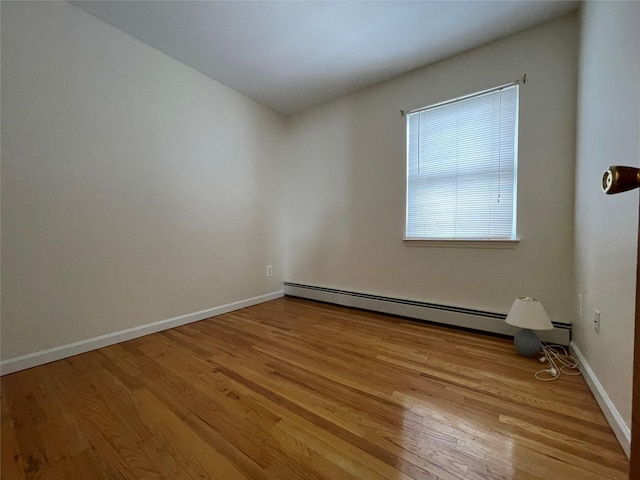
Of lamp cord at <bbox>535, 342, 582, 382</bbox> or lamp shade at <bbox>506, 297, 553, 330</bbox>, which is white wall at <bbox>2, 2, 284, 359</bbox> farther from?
lamp cord at <bbox>535, 342, 582, 382</bbox>

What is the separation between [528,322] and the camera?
1678mm

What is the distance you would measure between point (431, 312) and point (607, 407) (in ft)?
4.19

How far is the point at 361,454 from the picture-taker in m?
0.96

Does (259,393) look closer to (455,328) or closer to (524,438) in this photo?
(524,438)

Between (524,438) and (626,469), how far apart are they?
0.92ft

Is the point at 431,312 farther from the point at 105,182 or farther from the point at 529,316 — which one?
the point at 105,182

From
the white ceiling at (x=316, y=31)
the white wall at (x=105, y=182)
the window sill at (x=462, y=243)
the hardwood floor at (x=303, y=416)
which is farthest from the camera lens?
the window sill at (x=462, y=243)

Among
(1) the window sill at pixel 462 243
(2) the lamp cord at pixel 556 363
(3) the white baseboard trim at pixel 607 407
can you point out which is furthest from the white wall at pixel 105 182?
(3) the white baseboard trim at pixel 607 407

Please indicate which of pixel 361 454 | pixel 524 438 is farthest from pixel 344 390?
pixel 524 438

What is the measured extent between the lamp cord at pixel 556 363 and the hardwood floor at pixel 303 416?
2.4 inches

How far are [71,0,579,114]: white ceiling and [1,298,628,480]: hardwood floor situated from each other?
7.93ft

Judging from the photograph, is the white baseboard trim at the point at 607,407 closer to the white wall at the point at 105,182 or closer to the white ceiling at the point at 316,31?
the white ceiling at the point at 316,31

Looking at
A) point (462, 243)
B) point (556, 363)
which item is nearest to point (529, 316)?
point (556, 363)

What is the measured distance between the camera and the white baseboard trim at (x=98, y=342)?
158 centimetres
